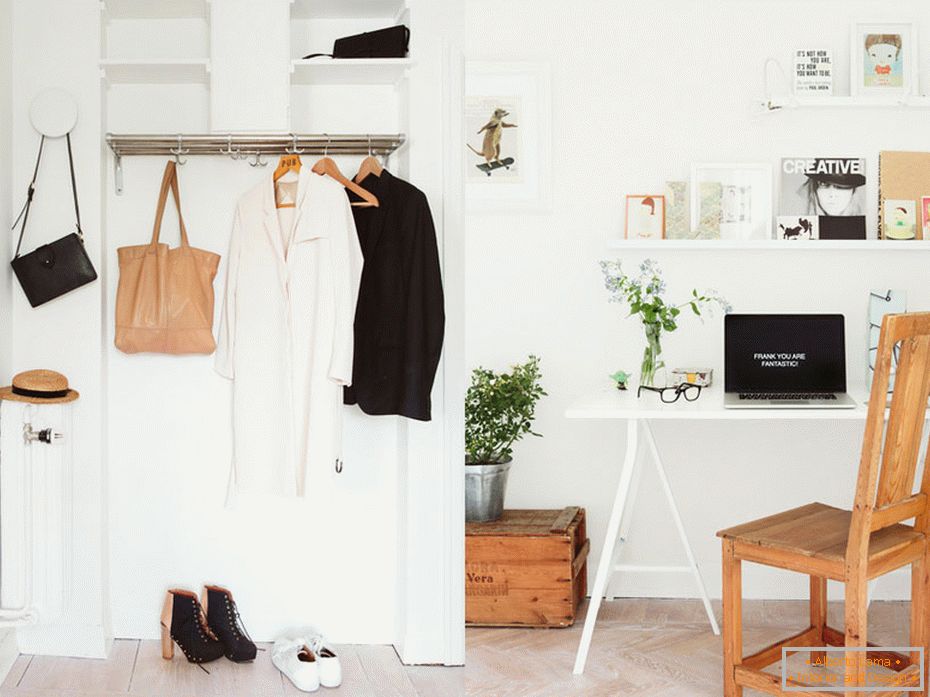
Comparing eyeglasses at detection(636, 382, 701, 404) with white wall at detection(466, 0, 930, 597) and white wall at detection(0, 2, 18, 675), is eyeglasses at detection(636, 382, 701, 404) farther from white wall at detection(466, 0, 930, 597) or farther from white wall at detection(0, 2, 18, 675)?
white wall at detection(0, 2, 18, 675)

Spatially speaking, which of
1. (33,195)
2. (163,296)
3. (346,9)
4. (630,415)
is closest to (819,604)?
(630,415)

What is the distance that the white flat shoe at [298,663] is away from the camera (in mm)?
2707

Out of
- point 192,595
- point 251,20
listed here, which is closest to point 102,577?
point 192,595

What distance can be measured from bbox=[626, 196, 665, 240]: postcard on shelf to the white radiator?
74.9 inches

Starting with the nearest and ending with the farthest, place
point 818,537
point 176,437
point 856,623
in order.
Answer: point 856,623, point 818,537, point 176,437

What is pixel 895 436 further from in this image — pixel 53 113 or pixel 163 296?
pixel 53 113

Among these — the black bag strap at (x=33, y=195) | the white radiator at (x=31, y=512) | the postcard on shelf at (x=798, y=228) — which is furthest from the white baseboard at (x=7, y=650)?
the postcard on shelf at (x=798, y=228)

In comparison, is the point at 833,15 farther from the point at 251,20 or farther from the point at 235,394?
the point at 235,394

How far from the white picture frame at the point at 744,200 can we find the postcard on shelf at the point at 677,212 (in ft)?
0.07

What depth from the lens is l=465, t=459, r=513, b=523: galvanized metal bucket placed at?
3.22 metres

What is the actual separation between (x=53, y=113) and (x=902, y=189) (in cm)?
271

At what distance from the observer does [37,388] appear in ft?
8.87

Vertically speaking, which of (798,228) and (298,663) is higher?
(798,228)

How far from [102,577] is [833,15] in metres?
2.98
